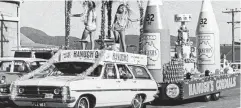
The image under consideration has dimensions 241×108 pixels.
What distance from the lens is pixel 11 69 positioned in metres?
14.8

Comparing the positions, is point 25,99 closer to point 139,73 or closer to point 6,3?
point 139,73

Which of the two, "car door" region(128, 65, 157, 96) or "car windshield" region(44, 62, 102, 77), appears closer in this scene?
"car windshield" region(44, 62, 102, 77)

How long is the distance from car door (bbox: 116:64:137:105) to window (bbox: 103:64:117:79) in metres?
0.22

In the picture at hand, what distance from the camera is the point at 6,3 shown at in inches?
Result: 1308

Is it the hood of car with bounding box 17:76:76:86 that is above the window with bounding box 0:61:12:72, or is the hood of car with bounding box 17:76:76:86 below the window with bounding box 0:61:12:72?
below

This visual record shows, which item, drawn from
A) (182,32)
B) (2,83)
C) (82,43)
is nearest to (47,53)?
(82,43)

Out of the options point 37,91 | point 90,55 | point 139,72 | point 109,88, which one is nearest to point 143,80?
point 139,72

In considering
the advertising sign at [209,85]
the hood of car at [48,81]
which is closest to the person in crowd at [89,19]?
the advertising sign at [209,85]

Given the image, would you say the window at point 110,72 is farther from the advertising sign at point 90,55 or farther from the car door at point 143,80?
the car door at point 143,80

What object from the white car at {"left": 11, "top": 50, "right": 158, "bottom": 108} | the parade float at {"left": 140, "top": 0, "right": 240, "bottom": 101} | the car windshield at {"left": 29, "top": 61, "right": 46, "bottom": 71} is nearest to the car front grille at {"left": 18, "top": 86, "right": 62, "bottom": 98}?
the white car at {"left": 11, "top": 50, "right": 158, "bottom": 108}

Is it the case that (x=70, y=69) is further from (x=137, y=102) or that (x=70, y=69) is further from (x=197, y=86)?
(x=197, y=86)

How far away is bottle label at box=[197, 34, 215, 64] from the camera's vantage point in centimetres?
2183

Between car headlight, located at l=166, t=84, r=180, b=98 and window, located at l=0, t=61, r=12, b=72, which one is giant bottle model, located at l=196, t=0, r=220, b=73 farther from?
window, located at l=0, t=61, r=12, b=72

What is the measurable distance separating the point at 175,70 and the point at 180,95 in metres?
1.03
